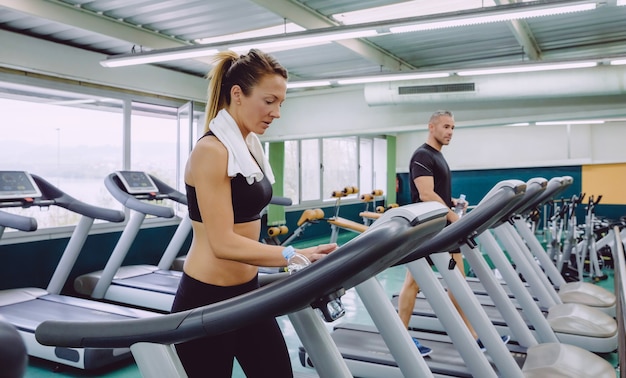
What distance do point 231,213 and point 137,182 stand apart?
4177 millimetres

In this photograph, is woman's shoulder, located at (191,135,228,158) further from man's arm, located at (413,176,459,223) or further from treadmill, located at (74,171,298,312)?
treadmill, located at (74,171,298,312)

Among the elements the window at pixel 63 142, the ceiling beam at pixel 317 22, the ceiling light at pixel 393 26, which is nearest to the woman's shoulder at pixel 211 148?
the ceiling light at pixel 393 26

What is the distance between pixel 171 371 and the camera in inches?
47.7

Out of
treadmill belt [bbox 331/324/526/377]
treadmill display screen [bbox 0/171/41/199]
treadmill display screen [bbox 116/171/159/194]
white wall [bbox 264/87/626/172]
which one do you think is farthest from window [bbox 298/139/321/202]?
treadmill belt [bbox 331/324/526/377]

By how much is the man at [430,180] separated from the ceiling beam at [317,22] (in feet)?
6.89

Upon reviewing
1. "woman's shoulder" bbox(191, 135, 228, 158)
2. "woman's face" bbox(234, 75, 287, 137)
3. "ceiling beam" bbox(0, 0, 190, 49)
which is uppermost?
"ceiling beam" bbox(0, 0, 190, 49)

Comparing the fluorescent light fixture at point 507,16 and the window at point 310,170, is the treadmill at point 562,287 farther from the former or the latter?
the window at point 310,170

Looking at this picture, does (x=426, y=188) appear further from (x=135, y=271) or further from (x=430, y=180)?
(x=135, y=271)

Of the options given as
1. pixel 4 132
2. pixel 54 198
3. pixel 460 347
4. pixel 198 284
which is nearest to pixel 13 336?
pixel 198 284

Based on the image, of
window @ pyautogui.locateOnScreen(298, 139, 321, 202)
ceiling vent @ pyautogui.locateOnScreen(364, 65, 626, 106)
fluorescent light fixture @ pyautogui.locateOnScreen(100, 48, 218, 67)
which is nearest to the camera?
fluorescent light fixture @ pyautogui.locateOnScreen(100, 48, 218, 67)

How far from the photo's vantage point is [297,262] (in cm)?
132

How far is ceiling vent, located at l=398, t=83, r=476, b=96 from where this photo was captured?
6.68 m

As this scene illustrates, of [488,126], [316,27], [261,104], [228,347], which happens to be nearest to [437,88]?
[488,126]

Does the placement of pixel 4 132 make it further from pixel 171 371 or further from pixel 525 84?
pixel 525 84
